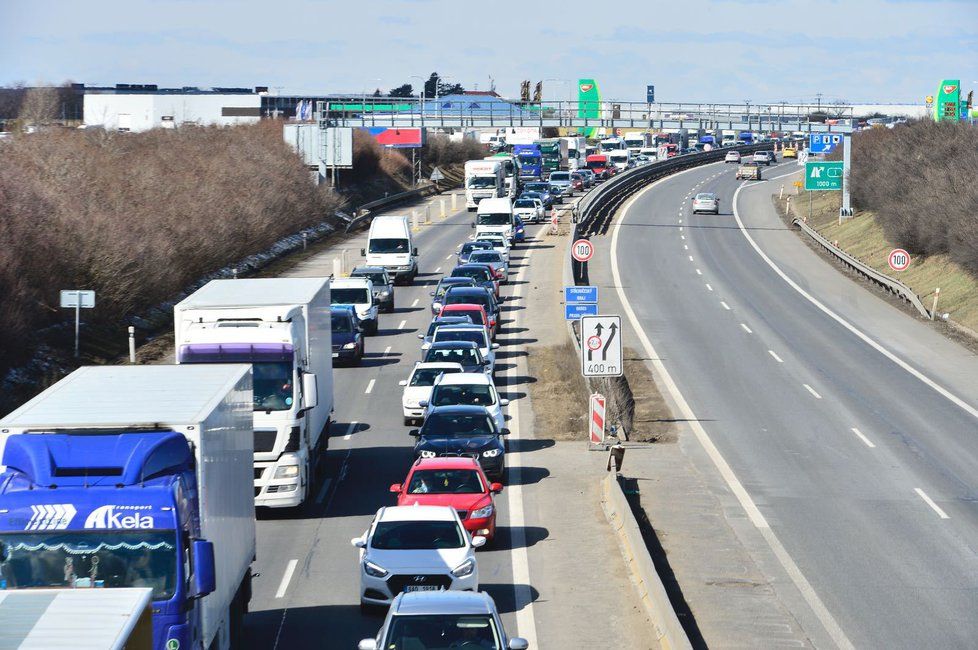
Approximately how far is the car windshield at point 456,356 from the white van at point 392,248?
21120 mm

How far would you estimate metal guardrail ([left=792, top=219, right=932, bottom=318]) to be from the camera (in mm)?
48506

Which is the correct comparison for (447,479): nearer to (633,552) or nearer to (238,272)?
Answer: (633,552)

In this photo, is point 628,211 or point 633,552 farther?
point 628,211

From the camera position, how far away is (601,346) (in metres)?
27.7

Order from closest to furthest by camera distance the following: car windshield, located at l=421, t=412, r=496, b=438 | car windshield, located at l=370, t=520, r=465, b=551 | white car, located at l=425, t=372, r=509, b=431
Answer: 1. car windshield, located at l=370, t=520, r=465, b=551
2. car windshield, located at l=421, t=412, r=496, b=438
3. white car, located at l=425, t=372, r=509, b=431

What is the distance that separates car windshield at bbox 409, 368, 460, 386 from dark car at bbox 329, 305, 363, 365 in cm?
705

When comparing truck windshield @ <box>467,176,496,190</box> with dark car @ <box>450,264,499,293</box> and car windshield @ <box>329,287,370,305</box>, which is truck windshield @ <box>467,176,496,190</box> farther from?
car windshield @ <box>329,287,370,305</box>

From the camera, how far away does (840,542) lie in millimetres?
21906

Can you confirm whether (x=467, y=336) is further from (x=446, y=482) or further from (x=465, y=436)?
(x=446, y=482)

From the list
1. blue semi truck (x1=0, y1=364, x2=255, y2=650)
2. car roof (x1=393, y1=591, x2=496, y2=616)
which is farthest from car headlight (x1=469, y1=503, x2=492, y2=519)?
blue semi truck (x1=0, y1=364, x2=255, y2=650)

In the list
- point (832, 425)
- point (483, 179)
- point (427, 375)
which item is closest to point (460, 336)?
point (427, 375)

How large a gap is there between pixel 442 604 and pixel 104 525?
3471 millimetres

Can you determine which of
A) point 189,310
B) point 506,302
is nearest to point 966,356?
point 506,302

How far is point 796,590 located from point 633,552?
7.61 ft
